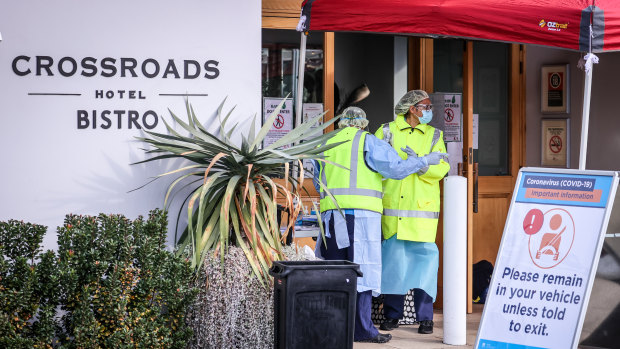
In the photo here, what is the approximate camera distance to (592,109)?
31.9 feet

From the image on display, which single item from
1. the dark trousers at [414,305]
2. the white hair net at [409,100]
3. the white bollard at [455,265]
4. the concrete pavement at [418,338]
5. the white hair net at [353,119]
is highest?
the white hair net at [409,100]

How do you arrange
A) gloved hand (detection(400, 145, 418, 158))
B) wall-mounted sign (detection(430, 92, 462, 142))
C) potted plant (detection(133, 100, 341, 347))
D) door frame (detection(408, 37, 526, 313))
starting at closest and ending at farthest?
potted plant (detection(133, 100, 341, 347)) < gloved hand (detection(400, 145, 418, 158)) < door frame (detection(408, 37, 526, 313)) < wall-mounted sign (detection(430, 92, 462, 142))

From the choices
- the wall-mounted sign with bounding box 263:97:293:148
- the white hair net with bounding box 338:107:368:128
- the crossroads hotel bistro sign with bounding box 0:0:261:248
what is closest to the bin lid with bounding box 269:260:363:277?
the crossroads hotel bistro sign with bounding box 0:0:261:248

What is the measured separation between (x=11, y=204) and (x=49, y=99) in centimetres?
72

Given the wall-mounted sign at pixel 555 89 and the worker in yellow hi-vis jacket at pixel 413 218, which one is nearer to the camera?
the worker in yellow hi-vis jacket at pixel 413 218

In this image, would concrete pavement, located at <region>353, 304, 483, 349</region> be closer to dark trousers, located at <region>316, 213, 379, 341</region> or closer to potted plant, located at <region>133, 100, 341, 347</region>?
dark trousers, located at <region>316, 213, 379, 341</region>

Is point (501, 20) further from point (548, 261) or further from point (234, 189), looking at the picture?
point (234, 189)

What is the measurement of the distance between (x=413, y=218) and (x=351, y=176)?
0.82 metres

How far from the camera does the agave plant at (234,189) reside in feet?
18.7

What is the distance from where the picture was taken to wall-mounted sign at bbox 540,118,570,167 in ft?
31.8

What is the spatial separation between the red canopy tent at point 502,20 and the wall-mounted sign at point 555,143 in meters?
2.64

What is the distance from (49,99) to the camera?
6.09m

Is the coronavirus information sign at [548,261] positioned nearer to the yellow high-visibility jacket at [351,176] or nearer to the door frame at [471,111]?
the yellow high-visibility jacket at [351,176]

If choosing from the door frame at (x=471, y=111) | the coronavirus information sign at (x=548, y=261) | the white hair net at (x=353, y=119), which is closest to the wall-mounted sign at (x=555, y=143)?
the door frame at (x=471, y=111)
